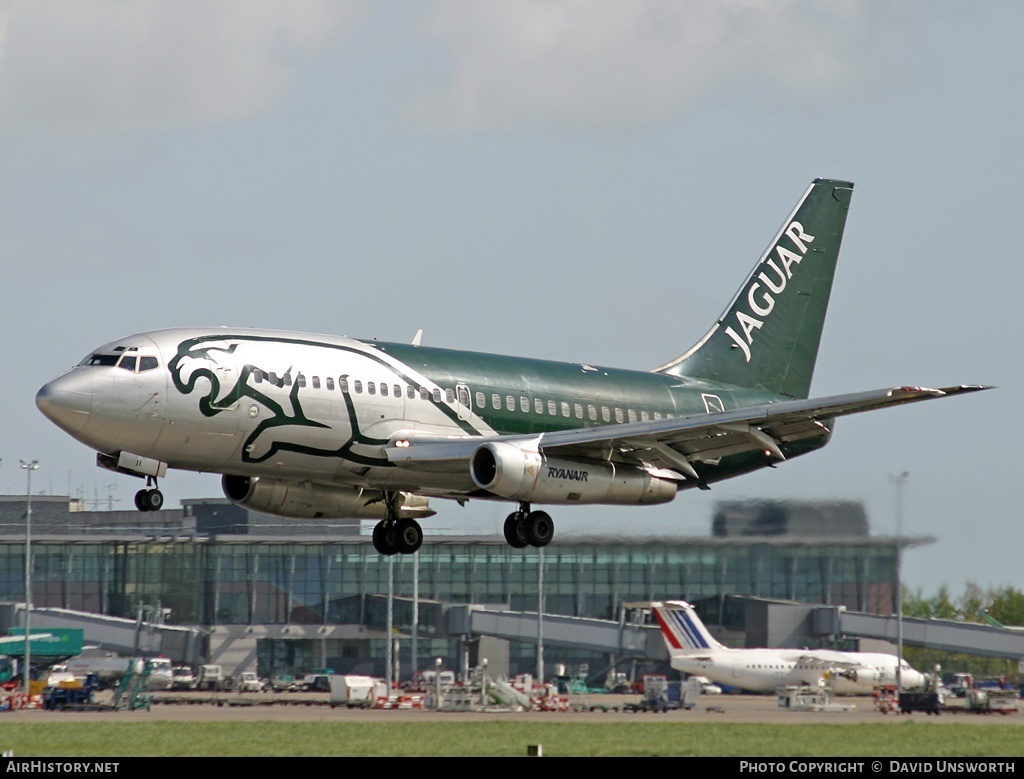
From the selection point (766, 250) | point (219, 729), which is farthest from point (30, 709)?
point (766, 250)

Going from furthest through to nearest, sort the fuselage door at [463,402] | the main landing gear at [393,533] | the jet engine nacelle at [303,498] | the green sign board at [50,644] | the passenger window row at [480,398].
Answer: the green sign board at [50,644] < the main landing gear at [393,533] < the jet engine nacelle at [303,498] < the fuselage door at [463,402] < the passenger window row at [480,398]

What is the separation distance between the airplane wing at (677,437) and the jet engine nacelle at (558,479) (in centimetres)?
35

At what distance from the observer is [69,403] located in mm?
37625

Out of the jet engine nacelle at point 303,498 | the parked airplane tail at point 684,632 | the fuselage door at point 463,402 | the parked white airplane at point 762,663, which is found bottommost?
the parked white airplane at point 762,663

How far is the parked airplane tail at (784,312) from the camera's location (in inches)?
2051

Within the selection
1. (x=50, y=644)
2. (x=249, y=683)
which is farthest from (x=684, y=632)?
(x=50, y=644)

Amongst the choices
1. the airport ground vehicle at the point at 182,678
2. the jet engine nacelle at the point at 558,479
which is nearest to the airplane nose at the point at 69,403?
the jet engine nacelle at the point at 558,479

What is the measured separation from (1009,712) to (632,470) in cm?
2813

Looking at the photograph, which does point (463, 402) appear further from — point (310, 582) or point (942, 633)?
point (310, 582)

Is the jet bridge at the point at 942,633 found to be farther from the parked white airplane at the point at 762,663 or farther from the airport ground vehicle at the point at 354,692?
the airport ground vehicle at the point at 354,692

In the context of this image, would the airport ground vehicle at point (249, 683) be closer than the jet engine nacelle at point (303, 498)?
No

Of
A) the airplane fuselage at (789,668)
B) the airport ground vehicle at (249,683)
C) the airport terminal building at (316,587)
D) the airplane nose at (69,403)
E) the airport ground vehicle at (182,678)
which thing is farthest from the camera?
the airport ground vehicle at (182,678)

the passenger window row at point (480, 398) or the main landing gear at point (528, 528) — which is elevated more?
the passenger window row at point (480, 398)
